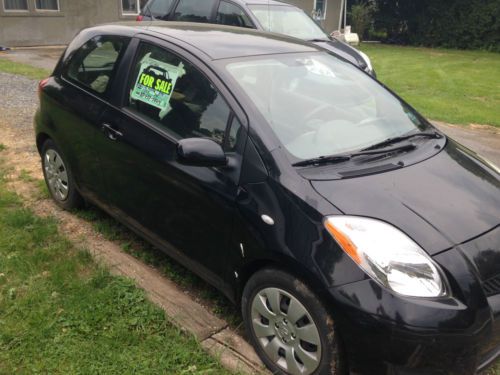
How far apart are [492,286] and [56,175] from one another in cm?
357

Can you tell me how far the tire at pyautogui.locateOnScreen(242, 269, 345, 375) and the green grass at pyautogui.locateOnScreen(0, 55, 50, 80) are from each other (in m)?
9.55

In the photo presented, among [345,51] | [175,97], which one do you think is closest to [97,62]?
[175,97]

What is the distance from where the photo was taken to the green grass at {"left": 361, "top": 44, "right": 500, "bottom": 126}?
8.98 metres

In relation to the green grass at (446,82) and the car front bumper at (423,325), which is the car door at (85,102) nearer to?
the car front bumper at (423,325)

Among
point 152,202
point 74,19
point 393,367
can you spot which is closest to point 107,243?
point 152,202

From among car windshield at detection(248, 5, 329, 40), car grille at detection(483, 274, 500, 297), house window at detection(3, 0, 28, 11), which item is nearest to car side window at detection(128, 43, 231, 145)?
car grille at detection(483, 274, 500, 297)

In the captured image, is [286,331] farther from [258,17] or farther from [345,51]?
[258,17]

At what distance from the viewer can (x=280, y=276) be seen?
2473 mm

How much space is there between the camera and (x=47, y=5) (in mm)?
16766

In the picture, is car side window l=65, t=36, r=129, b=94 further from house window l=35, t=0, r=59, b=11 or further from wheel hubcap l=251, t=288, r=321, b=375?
house window l=35, t=0, r=59, b=11

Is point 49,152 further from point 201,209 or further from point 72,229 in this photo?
point 201,209

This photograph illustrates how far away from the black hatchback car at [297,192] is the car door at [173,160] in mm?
11

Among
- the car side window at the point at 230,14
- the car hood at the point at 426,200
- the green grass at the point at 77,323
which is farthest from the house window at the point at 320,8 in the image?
the car hood at the point at 426,200

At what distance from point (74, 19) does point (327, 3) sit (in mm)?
12665
